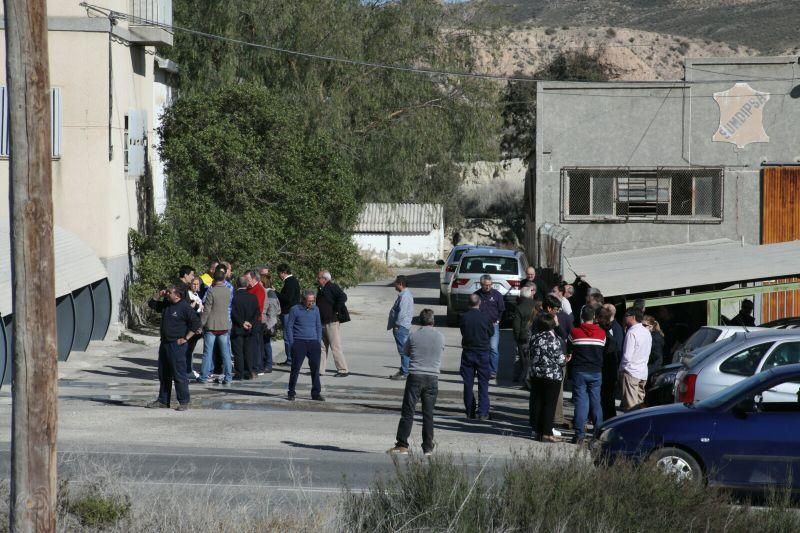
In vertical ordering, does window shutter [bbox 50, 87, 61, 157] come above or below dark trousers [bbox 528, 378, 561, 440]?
above

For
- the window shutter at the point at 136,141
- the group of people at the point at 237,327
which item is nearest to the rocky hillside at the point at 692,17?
the window shutter at the point at 136,141

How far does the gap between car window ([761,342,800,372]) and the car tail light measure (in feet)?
2.82

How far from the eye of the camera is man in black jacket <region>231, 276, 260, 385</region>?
1803 centimetres

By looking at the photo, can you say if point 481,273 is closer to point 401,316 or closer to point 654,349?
point 401,316

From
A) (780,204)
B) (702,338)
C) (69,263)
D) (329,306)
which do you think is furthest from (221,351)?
(780,204)

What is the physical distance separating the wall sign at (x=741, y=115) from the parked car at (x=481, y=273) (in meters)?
6.11

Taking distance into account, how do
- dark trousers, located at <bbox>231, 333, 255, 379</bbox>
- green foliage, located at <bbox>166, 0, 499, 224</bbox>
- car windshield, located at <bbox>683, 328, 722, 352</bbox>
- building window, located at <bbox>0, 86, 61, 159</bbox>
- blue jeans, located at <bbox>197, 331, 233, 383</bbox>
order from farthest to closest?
green foliage, located at <bbox>166, 0, 499, 224</bbox>
building window, located at <bbox>0, 86, 61, 159</bbox>
dark trousers, located at <bbox>231, 333, 255, 379</bbox>
blue jeans, located at <bbox>197, 331, 233, 383</bbox>
car windshield, located at <bbox>683, 328, 722, 352</bbox>

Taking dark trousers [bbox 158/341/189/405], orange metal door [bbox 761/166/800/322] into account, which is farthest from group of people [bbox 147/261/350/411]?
orange metal door [bbox 761/166/800/322]

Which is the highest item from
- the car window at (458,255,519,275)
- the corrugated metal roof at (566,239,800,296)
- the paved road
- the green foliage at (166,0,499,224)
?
the green foliage at (166,0,499,224)

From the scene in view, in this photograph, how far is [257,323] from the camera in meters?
18.6

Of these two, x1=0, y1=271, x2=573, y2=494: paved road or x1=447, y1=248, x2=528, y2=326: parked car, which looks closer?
x1=0, y1=271, x2=573, y2=494: paved road

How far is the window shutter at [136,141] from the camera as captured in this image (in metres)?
25.4

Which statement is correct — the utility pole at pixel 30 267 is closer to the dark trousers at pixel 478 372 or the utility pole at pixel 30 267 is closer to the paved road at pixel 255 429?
the paved road at pixel 255 429

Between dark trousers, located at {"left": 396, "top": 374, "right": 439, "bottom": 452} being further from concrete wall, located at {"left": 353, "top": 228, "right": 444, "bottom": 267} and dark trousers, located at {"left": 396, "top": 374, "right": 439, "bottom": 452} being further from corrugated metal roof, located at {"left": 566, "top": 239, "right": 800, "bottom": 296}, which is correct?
concrete wall, located at {"left": 353, "top": 228, "right": 444, "bottom": 267}
